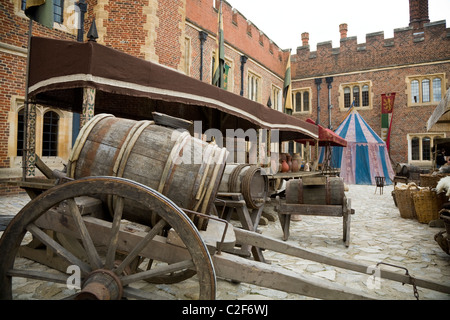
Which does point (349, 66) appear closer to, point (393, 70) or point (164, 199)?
point (393, 70)

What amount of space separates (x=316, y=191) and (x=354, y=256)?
1.25m

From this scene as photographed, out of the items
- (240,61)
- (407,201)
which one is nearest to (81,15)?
(240,61)

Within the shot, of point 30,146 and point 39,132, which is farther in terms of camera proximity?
point 39,132

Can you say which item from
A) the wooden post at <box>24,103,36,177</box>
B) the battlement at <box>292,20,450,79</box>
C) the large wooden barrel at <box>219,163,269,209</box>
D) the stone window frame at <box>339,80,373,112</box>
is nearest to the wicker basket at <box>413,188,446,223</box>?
the large wooden barrel at <box>219,163,269,209</box>

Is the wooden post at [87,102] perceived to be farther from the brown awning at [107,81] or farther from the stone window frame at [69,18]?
the stone window frame at [69,18]

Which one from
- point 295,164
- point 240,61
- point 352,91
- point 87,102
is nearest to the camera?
point 87,102

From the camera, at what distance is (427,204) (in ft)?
20.7

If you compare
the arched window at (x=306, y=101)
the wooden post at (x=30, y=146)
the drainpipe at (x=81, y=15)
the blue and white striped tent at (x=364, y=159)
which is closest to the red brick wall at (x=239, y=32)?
the arched window at (x=306, y=101)

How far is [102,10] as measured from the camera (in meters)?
9.67

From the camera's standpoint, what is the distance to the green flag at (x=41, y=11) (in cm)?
579

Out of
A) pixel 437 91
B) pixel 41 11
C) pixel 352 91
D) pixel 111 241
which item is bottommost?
pixel 111 241

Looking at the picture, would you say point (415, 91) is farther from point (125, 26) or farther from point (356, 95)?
point (125, 26)

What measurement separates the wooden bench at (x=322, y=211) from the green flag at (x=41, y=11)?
20.3 feet

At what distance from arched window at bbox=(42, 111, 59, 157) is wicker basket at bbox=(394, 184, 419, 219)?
11177mm
